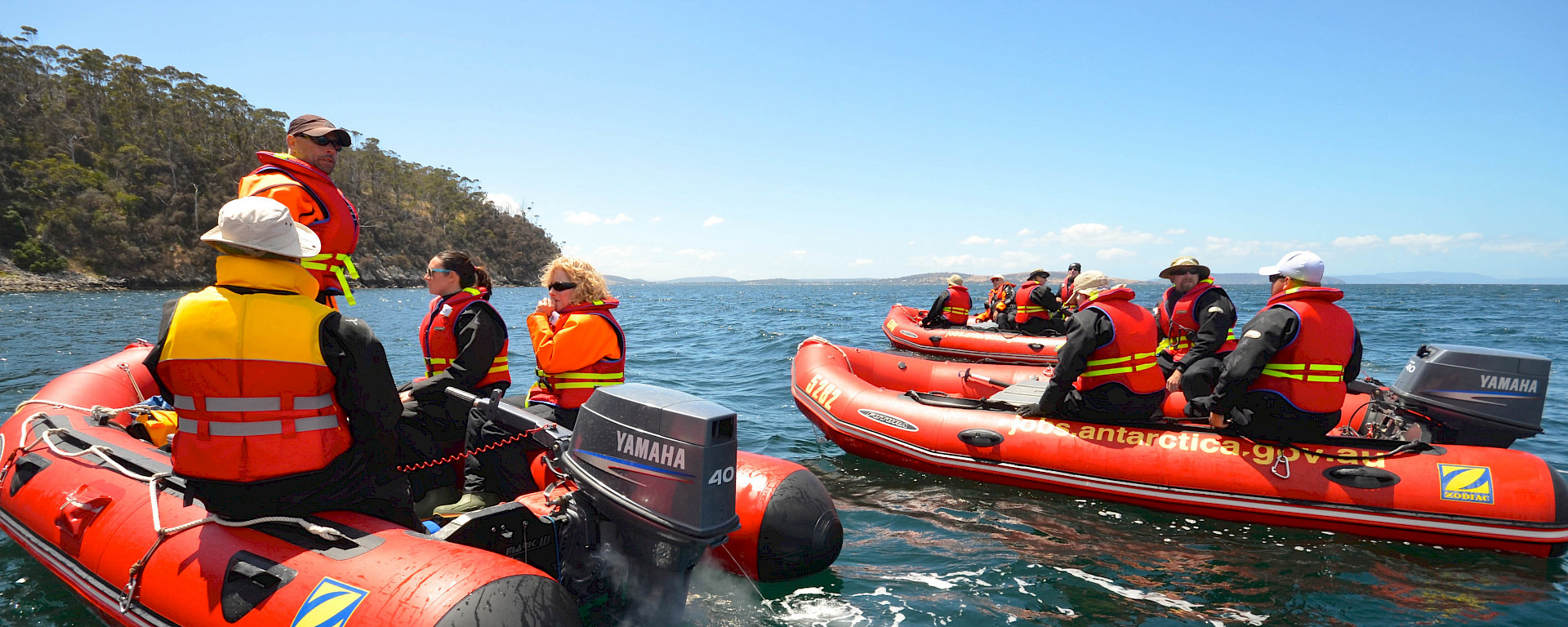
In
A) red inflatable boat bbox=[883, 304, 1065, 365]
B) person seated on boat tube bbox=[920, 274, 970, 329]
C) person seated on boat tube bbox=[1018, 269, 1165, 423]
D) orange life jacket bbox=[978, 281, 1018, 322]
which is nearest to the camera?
person seated on boat tube bbox=[1018, 269, 1165, 423]

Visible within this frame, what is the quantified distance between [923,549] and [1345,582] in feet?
7.52

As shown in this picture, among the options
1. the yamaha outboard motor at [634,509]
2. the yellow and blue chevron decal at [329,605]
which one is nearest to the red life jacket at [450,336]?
the yamaha outboard motor at [634,509]

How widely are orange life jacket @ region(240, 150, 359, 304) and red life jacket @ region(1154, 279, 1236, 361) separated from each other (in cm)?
617

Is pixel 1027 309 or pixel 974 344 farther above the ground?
pixel 1027 309

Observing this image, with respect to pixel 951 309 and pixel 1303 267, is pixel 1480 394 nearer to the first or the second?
pixel 1303 267

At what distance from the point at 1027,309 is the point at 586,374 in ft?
34.2

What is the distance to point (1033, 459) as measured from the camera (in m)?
5.44

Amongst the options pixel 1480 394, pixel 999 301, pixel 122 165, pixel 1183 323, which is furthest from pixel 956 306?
pixel 122 165

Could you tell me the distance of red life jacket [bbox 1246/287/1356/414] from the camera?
4.55 metres

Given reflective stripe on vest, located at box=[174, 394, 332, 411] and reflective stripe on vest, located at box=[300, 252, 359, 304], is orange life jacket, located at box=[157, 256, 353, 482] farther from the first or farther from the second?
reflective stripe on vest, located at box=[300, 252, 359, 304]

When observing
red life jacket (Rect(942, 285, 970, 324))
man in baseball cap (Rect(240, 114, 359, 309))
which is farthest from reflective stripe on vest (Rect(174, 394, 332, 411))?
red life jacket (Rect(942, 285, 970, 324))

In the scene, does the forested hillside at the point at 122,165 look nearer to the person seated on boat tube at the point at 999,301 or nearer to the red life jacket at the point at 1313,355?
the person seated on boat tube at the point at 999,301

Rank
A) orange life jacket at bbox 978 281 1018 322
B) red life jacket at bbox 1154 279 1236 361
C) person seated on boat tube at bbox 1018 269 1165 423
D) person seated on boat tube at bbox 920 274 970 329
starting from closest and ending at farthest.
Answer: person seated on boat tube at bbox 1018 269 1165 423, red life jacket at bbox 1154 279 1236 361, person seated on boat tube at bbox 920 274 970 329, orange life jacket at bbox 978 281 1018 322

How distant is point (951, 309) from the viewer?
545 inches
